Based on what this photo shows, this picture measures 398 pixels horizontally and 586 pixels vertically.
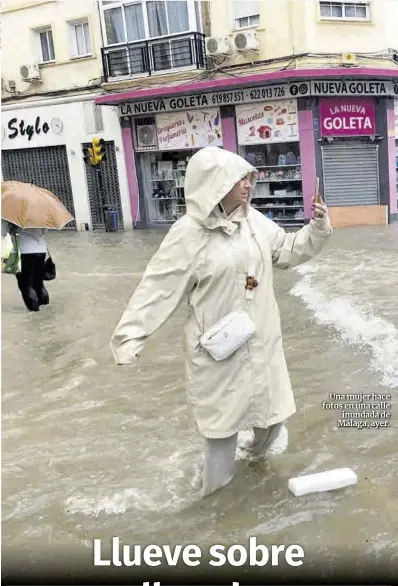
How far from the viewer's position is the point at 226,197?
3355 mm

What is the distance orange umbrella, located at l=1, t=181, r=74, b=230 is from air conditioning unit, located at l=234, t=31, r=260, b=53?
1021 cm

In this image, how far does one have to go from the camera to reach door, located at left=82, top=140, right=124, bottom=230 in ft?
67.7

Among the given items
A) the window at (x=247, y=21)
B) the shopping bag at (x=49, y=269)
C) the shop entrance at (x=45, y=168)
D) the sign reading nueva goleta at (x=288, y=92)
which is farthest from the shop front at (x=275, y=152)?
the shopping bag at (x=49, y=269)

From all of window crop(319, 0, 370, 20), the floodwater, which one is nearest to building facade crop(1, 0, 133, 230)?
window crop(319, 0, 370, 20)

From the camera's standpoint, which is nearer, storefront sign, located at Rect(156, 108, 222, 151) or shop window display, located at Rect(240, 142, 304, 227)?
shop window display, located at Rect(240, 142, 304, 227)

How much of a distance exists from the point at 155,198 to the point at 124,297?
447 inches

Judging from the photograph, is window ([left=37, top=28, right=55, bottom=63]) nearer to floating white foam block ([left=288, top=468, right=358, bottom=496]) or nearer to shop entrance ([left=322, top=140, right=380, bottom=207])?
shop entrance ([left=322, top=140, right=380, bottom=207])

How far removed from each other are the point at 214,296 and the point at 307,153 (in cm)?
1514

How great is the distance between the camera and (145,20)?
18.4 meters

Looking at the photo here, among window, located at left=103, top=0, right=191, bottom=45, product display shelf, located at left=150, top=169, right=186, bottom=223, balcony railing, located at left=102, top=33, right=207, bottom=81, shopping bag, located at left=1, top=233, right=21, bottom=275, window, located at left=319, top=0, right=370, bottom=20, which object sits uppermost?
window, located at left=103, top=0, right=191, bottom=45

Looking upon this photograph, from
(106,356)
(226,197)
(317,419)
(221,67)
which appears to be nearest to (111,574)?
(226,197)

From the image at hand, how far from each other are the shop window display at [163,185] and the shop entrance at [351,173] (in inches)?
172

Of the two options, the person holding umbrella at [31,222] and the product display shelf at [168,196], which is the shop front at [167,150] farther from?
the person holding umbrella at [31,222]

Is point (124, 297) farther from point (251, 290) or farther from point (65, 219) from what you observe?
point (251, 290)
